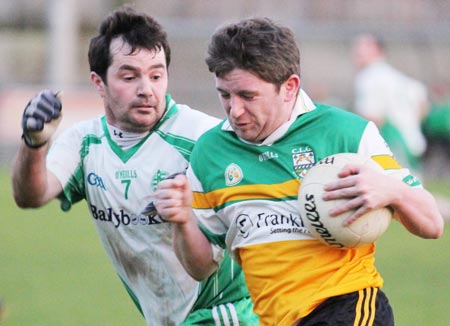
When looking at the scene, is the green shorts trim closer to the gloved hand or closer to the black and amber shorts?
the black and amber shorts

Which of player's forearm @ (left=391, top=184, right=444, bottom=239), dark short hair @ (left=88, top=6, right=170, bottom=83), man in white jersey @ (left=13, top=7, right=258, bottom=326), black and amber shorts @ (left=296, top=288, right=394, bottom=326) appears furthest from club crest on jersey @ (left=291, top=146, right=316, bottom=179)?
dark short hair @ (left=88, top=6, right=170, bottom=83)

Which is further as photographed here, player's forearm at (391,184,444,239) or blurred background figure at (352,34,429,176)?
blurred background figure at (352,34,429,176)

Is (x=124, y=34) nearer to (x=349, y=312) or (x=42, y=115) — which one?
(x=42, y=115)

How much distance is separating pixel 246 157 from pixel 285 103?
310 millimetres

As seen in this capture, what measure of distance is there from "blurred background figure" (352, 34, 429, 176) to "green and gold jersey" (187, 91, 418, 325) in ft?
30.5

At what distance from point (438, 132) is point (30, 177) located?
18301 millimetres

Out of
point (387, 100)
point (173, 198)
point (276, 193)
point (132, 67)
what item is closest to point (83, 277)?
point (387, 100)

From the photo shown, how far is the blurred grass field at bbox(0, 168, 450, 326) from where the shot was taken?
9867mm

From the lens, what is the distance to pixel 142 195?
18.8ft

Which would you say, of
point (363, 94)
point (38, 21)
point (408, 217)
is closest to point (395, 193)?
point (408, 217)

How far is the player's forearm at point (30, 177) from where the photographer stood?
5.50 meters

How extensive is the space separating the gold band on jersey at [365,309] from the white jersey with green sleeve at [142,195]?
1.03 m

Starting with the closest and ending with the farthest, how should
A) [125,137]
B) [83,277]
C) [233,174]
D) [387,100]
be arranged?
1. [233,174]
2. [125,137]
3. [83,277]
4. [387,100]

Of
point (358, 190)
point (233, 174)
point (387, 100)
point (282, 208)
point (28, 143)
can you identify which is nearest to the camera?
point (358, 190)
